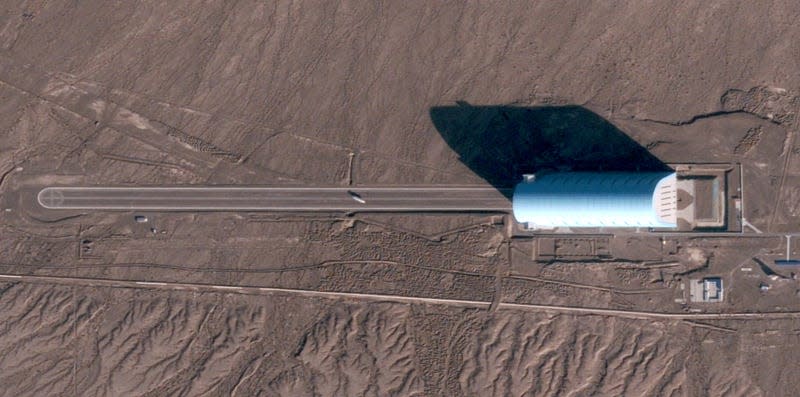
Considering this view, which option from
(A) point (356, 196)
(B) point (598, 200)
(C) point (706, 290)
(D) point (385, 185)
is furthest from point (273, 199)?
(C) point (706, 290)

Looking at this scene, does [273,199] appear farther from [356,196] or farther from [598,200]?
[598,200]

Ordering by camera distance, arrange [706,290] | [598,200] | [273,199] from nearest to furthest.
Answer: [598,200] < [706,290] < [273,199]

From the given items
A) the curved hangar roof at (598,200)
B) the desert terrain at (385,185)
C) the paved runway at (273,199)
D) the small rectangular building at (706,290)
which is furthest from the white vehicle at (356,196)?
the small rectangular building at (706,290)

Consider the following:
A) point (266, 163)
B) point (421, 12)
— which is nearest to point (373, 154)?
point (266, 163)

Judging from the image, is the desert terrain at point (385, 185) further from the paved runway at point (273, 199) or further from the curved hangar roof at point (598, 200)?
the curved hangar roof at point (598, 200)

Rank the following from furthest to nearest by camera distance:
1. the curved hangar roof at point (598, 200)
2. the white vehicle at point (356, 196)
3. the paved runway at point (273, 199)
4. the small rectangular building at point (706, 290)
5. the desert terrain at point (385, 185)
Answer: the white vehicle at point (356, 196) → the paved runway at point (273, 199) → the desert terrain at point (385, 185) → the small rectangular building at point (706, 290) → the curved hangar roof at point (598, 200)

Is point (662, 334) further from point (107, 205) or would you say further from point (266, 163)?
point (107, 205)
